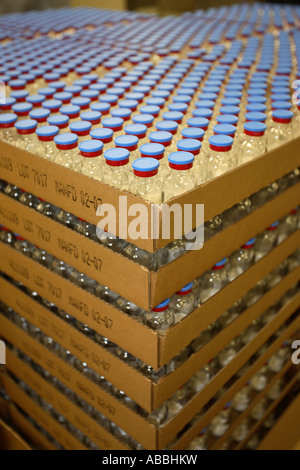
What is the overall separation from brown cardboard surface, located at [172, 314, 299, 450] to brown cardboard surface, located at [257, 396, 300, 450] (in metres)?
0.39

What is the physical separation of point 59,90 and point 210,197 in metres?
0.88

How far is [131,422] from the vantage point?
1.06 metres

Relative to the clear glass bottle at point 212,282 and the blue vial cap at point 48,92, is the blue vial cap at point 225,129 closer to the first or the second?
the clear glass bottle at point 212,282

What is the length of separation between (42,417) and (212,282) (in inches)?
34.3

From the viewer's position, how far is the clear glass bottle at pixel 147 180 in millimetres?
829

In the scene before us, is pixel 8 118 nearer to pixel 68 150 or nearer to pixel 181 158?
pixel 68 150

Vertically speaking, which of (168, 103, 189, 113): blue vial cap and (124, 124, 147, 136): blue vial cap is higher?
(168, 103, 189, 113): blue vial cap

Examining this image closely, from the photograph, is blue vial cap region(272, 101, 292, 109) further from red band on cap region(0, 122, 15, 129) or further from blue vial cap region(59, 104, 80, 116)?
red band on cap region(0, 122, 15, 129)

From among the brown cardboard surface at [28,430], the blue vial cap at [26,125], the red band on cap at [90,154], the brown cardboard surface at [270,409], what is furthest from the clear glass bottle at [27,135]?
the brown cardboard surface at [270,409]

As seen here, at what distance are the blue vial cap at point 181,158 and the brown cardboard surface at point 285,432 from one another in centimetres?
125

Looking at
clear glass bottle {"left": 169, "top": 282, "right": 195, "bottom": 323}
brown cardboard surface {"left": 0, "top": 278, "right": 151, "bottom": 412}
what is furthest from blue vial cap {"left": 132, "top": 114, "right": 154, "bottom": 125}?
brown cardboard surface {"left": 0, "top": 278, "right": 151, "bottom": 412}

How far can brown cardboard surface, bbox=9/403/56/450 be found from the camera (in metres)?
1.55
